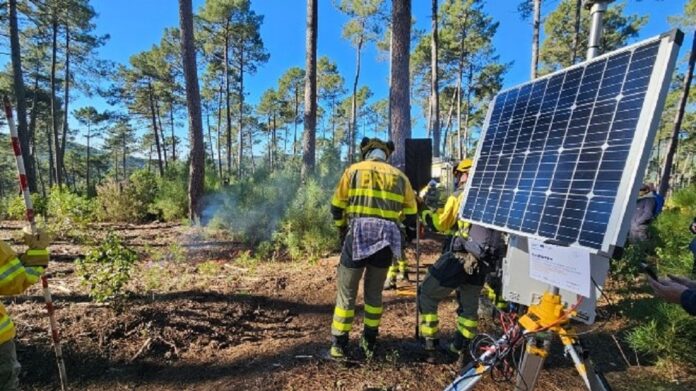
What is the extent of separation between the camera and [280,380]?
3.21 metres

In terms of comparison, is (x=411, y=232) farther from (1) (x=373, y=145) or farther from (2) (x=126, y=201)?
(2) (x=126, y=201)

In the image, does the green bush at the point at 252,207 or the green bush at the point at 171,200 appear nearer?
the green bush at the point at 252,207

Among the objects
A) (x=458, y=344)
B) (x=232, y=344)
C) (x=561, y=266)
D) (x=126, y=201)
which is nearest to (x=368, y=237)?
(x=458, y=344)

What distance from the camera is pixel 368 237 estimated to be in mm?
3504

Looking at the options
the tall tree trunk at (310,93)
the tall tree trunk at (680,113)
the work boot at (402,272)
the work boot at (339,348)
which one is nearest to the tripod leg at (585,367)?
the work boot at (339,348)

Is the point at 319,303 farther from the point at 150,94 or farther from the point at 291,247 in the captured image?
the point at 150,94

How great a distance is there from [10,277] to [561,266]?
127 inches

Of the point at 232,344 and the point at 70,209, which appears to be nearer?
the point at 232,344

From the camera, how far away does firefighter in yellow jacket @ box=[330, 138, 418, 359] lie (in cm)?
352

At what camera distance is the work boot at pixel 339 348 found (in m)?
3.56

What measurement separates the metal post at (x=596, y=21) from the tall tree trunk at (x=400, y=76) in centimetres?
501

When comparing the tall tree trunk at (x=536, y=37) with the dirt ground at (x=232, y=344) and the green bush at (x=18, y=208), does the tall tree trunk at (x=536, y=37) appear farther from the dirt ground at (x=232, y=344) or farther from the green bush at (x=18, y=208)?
the green bush at (x=18, y=208)

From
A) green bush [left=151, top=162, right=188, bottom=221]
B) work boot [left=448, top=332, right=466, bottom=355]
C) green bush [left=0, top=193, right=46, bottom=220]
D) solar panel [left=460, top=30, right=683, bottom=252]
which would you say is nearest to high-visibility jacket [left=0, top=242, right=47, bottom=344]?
solar panel [left=460, top=30, right=683, bottom=252]

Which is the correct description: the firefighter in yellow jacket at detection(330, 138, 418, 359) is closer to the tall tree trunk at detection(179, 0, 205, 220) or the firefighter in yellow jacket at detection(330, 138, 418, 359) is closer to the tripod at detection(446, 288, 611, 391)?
the tripod at detection(446, 288, 611, 391)
